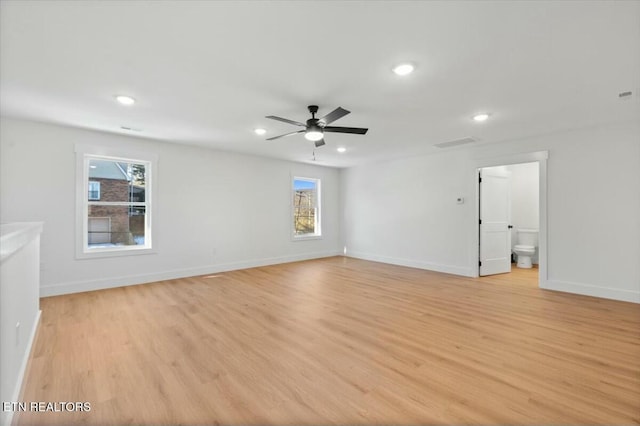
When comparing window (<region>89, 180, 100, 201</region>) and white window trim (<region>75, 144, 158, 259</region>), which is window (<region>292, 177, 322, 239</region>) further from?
window (<region>89, 180, 100, 201</region>)

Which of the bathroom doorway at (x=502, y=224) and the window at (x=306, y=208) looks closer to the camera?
the bathroom doorway at (x=502, y=224)

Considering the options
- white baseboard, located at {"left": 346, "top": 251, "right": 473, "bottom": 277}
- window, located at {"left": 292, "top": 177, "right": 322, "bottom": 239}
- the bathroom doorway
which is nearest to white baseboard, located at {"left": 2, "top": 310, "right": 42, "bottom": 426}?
window, located at {"left": 292, "top": 177, "right": 322, "bottom": 239}

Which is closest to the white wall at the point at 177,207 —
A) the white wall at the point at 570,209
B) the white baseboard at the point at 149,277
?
the white baseboard at the point at 149,277

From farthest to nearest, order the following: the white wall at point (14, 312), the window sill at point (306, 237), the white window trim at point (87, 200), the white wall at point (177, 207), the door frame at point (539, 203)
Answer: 1. the window sill at point (306, 237)
2. the door frame at point (539, 203)
3. the white window trim at point (87, 200)
4. the white wall at point (177, 207)
5. the white wall at point (14, 312)

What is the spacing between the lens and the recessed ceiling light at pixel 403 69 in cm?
253

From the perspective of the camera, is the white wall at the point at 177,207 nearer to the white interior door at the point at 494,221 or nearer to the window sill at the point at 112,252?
the window sill at the point at 112,252

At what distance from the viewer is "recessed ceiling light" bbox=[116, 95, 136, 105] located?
128 inches

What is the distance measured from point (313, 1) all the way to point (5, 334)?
8.54ft

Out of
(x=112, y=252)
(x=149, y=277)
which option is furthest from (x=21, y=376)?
(x=149, y=277)

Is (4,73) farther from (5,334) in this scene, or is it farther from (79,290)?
(79,290)

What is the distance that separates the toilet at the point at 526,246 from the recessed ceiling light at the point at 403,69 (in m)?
5.81

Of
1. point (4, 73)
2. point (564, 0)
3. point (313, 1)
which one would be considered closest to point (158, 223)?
point (4, 73)

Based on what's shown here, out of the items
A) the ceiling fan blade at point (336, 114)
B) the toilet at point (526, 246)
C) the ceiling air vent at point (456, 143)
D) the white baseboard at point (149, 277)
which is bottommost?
the white baseboard at point (149, 277)

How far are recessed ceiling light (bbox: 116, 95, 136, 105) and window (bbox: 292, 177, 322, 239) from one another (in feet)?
14.2
